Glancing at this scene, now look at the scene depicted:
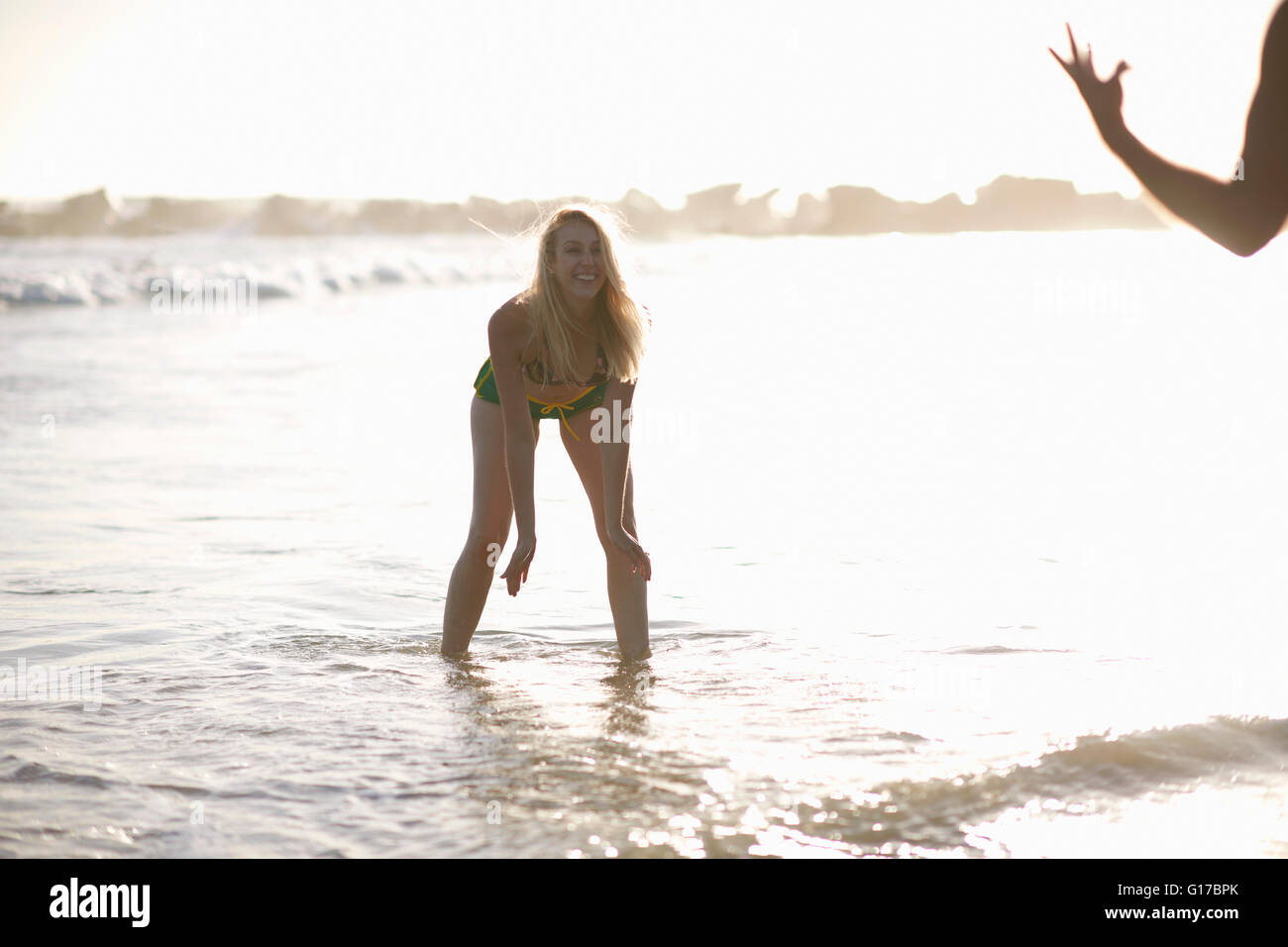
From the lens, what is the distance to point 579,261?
4707 millimetres

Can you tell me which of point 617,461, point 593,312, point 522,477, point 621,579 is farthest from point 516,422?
point 621,579

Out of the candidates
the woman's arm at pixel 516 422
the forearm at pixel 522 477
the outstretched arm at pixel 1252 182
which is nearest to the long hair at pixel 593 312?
the woman's arm at pixel 516 422

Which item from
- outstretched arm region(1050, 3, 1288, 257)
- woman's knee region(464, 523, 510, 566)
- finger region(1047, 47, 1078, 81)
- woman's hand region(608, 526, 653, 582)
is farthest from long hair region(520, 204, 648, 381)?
outstretched arm region(1050, 3, 1288, 257)

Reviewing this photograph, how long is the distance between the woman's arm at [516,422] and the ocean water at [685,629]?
1.86 feet

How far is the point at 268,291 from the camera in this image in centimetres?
3031

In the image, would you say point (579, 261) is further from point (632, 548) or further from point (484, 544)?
point (484, 544)

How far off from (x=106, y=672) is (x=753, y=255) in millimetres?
53134

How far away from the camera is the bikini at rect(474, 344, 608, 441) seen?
4.86m

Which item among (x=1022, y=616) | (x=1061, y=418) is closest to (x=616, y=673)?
(x=1022, y=616)

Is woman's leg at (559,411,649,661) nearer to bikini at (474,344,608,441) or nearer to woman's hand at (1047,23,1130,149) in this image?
bikini at (474,344,608,441)

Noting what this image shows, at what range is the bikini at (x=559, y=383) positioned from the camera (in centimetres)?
486

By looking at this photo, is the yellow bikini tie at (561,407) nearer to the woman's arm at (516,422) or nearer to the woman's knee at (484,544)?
the woman's arm at (516,422)
